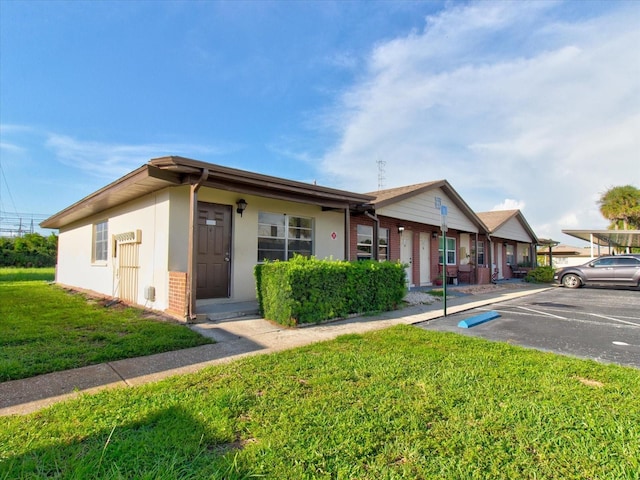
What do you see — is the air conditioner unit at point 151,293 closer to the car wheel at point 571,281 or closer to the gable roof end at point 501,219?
the gable roof end at point 501,219

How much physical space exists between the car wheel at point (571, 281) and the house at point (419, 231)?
3.22 meters

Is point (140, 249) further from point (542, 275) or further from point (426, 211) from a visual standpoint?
point (542, 275)

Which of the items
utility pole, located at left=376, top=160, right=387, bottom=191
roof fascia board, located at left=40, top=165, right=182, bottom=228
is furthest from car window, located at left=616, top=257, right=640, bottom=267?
roof fascia board, located at left=40, top=165, right=182, bottom=228

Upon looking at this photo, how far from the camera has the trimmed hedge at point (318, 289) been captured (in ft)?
20.3

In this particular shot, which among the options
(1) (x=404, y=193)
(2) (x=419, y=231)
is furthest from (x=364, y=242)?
(2) (x=419, y=231)

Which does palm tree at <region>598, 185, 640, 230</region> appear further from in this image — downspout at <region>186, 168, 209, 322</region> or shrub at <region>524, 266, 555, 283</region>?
downspout at <region>186, 168, 209, 322</region>

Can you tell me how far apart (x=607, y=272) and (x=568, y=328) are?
10.8 meters

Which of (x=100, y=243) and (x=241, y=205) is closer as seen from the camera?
(x=241, y=205)

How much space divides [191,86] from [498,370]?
10.6 meters

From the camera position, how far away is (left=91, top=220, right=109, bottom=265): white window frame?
10.7 metres

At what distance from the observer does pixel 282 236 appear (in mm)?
9109

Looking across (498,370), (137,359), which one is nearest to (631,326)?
(498,370)

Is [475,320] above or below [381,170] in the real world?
below

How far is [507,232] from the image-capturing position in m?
20.1
